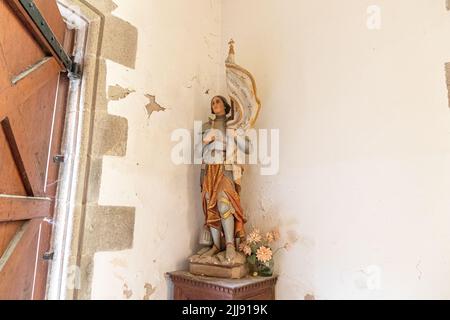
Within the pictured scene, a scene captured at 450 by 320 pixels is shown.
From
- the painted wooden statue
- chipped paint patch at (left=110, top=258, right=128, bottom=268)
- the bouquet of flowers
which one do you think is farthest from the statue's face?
chipped paint patch at (left=110, top=258, right=128, bottom=268)

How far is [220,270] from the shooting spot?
1436mm

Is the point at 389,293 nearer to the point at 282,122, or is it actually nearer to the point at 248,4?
the point at 282,122

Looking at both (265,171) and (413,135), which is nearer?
(413,135)

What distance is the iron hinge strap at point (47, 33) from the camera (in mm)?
954

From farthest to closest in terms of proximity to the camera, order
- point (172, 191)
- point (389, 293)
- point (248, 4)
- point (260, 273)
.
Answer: point (248, 4)
point (172, 191)
point (260, 273)
point (389, 293)

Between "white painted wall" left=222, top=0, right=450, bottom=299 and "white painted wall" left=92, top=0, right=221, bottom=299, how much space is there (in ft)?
1.31

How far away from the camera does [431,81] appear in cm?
128

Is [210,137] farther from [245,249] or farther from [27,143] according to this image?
[27,143]

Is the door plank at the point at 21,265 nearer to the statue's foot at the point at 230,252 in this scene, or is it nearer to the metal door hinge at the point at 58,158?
the metal door hinge at the point at 58,158

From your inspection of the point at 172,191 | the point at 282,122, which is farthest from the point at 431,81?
the point at 172,191

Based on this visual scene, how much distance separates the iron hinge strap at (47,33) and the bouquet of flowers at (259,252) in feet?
3.72

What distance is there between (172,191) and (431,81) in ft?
4.28

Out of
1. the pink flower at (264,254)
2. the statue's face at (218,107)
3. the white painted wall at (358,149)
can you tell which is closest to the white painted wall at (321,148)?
the white painted wall at (358,149)

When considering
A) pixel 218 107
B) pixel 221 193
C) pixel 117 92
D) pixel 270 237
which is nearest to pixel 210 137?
pixel 218 107
